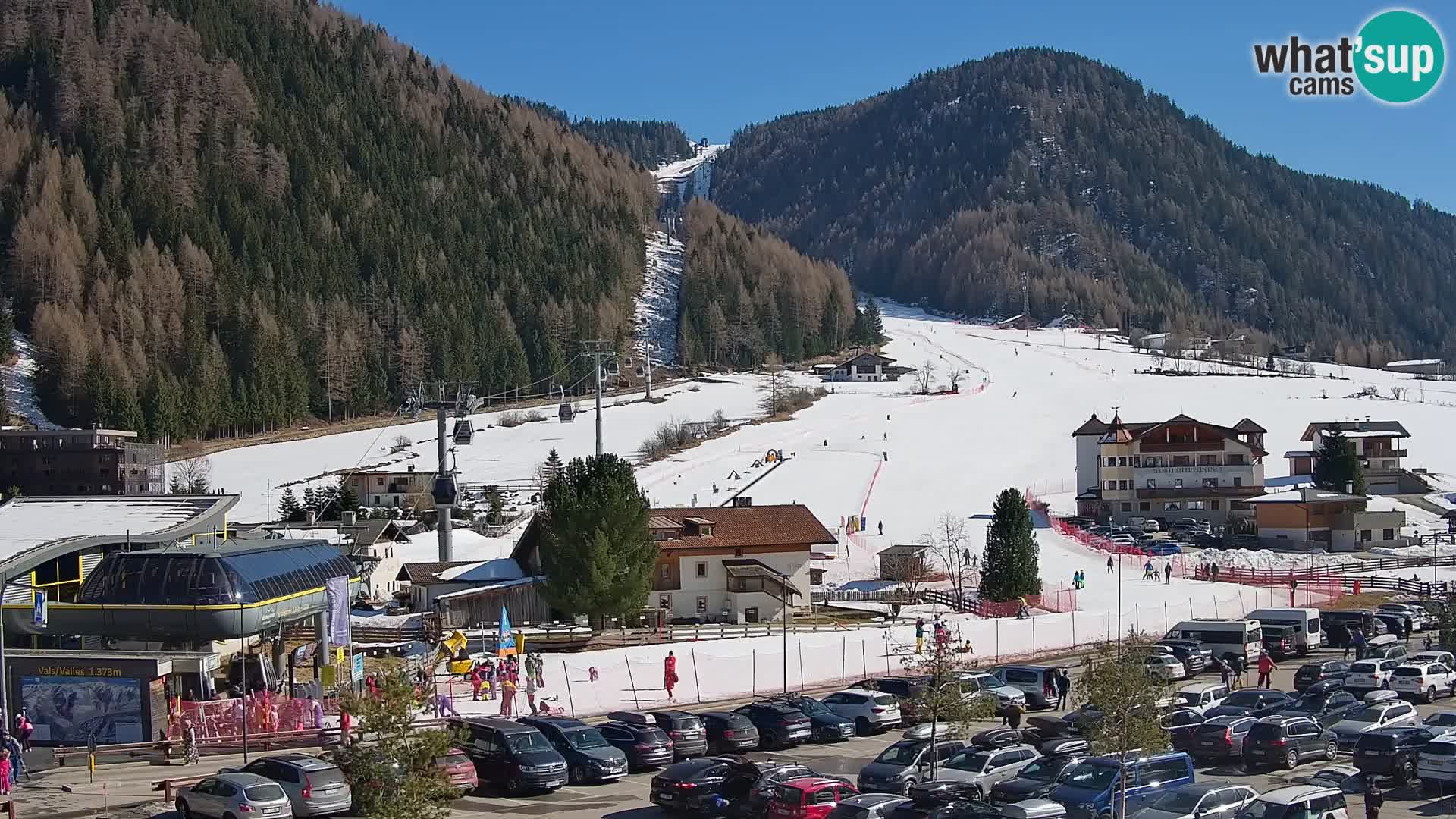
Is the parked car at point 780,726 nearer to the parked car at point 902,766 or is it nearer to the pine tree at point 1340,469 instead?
the parked car at point 902,766

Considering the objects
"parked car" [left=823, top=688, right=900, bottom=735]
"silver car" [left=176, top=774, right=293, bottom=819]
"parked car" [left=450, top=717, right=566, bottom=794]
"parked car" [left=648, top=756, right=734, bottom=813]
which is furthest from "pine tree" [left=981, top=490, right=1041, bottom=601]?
"silver car" [left=176, top=774, right=293, bottom=819]

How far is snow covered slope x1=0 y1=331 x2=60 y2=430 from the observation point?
4717 inches

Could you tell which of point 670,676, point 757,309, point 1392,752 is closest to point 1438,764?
point 1392,752

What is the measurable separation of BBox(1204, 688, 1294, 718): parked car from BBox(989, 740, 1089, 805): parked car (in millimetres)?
6646

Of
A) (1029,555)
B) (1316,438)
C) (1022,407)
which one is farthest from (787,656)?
(1022,407)

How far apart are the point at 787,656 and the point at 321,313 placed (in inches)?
4788

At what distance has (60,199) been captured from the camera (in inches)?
6181

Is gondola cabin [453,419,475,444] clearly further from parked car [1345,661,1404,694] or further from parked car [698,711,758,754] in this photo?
parked car [1345,661,1404,694]

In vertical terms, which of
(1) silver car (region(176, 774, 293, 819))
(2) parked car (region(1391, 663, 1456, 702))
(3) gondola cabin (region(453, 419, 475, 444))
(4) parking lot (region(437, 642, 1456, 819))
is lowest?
(4) parking lot (region(437, 642, 1456, 819))

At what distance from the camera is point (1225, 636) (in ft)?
125

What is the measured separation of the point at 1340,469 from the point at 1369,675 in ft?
158

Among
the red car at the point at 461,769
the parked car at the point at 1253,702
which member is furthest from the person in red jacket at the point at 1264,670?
the red car at the point at 461,769

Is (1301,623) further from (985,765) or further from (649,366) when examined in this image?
(649,366)

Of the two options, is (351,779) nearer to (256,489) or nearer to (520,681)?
(520,681)
